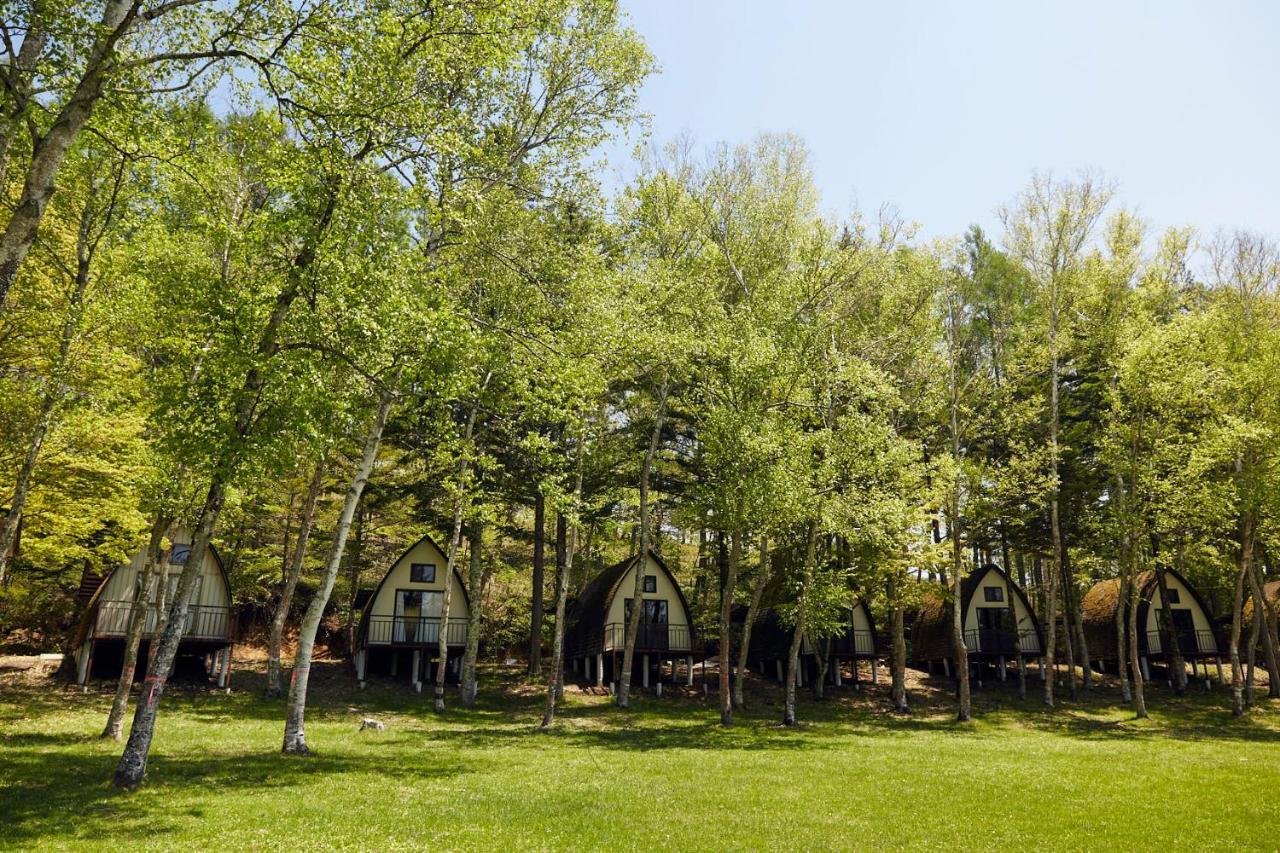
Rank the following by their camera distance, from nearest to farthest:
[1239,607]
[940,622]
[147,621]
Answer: [147,621] → [1239,607] → [940,622]

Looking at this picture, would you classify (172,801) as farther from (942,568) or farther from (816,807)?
(942,568)

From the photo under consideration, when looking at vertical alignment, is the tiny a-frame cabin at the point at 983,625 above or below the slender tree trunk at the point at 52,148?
below

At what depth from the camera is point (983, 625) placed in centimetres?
3722

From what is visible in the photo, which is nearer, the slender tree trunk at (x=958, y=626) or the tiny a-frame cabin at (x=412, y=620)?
the slender tree trunk at (x=958, y=626)

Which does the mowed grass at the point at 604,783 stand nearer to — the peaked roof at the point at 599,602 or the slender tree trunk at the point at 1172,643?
the peaked roof at the point at 599,602

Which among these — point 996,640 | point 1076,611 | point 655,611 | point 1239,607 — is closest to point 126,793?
point 655,611

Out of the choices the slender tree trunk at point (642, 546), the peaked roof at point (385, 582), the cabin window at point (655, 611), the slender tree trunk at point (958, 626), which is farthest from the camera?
the cabin window at point (655, 611)

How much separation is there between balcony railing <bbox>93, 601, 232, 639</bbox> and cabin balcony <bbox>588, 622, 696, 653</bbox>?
1465cm

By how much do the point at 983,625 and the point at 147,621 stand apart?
37.1m

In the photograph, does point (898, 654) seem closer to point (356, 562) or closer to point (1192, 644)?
point (1192, 644)

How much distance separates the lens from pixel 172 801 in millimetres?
11125

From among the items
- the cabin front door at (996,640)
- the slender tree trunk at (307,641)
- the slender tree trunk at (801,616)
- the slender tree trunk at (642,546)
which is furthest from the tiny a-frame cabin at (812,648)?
the slender tree trunk at (307,641)

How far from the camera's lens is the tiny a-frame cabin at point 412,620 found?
30.2 metres

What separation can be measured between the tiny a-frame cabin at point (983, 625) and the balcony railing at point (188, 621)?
3147 cm
